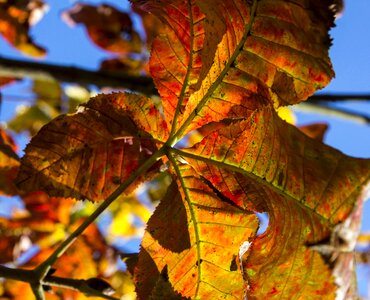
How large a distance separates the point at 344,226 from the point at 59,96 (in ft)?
8.48

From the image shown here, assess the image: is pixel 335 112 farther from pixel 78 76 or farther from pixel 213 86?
pixel 213 86

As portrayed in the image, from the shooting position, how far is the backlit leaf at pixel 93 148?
38.1 inches

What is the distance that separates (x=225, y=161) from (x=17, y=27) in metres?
1.75

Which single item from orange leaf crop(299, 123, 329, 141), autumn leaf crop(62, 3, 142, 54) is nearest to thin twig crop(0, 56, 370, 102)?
orange leaf crop(299, 123, 329, 141)

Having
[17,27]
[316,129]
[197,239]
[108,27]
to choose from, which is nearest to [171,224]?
[197,239]

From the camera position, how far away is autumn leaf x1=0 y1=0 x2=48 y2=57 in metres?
2.34

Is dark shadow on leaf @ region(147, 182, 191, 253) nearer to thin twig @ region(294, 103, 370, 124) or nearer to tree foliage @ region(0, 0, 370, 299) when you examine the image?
tree foliage @ region(0, 0, 370, 299)

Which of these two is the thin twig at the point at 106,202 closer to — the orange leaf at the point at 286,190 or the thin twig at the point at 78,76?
the orange leaf at the point at 286,190

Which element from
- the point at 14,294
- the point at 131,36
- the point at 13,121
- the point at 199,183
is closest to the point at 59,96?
the point at 13,121

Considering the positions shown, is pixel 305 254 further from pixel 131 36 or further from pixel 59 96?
pixel 59 96

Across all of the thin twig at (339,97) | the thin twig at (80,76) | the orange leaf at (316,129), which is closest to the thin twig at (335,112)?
the thin twig at (339,97)

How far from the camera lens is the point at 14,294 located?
6.20 feet

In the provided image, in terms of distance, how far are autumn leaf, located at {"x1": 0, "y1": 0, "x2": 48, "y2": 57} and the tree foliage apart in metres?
1.43

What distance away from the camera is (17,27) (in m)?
2.37
